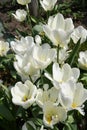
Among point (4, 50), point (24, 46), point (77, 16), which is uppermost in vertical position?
point (24, 46)

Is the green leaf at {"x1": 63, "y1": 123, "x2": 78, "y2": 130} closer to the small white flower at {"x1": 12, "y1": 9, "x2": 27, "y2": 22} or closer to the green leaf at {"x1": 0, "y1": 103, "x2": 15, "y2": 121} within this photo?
the green leaf at {"x1": 0, "y1": 103, "x2": 15, "y2": 121}

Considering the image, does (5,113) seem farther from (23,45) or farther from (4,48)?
(4,48)

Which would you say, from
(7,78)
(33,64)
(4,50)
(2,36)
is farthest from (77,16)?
(33,64)

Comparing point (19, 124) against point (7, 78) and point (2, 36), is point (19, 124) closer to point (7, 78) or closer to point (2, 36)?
point (7, 78)

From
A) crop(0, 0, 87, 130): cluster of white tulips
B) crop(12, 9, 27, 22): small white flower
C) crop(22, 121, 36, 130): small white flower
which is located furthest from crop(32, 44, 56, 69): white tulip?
crop(12, 9, 27, 22): small white flower

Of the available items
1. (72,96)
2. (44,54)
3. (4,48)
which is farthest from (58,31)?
(4,48)

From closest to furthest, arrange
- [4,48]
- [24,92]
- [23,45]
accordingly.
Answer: [24,92], [23,45], [4,48]

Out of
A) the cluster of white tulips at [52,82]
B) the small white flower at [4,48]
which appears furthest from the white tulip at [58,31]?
the small white flower at [4,48]

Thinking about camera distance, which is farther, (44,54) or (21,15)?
(21,15)
